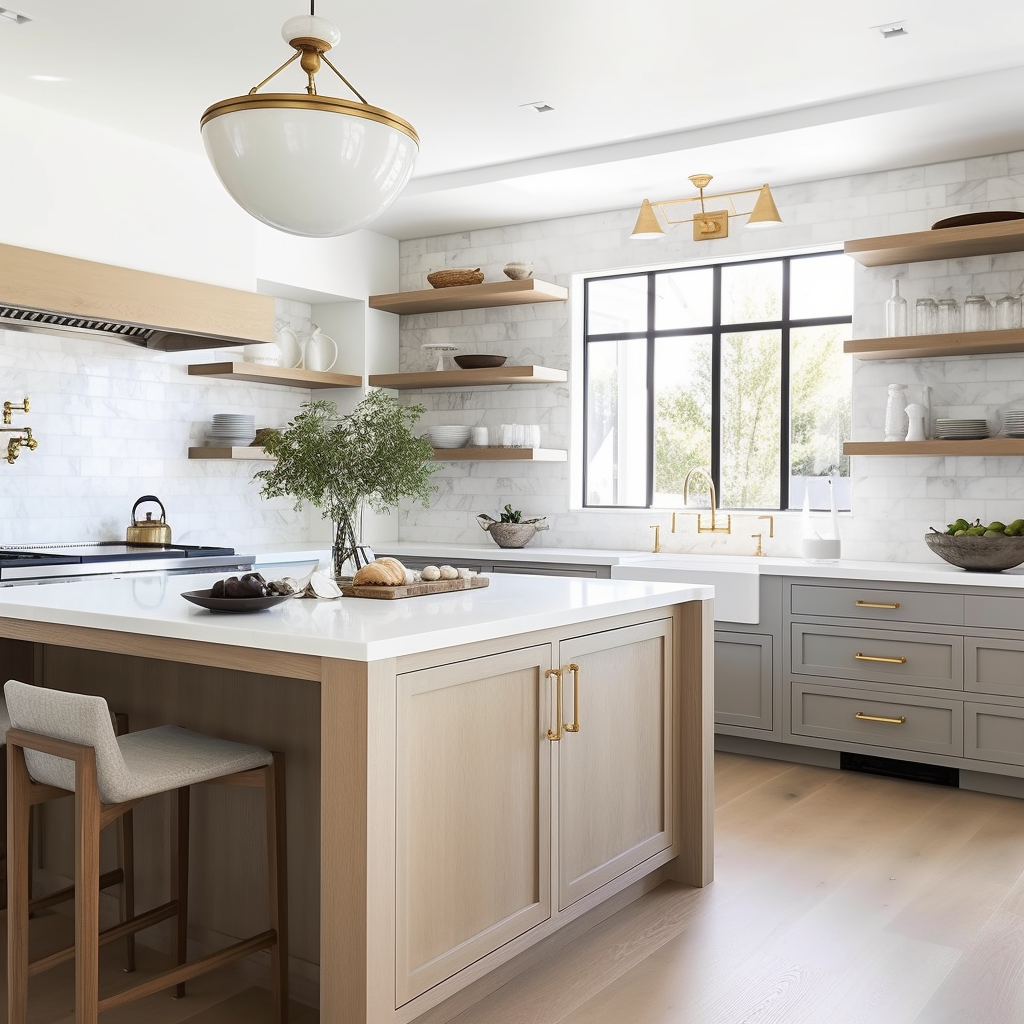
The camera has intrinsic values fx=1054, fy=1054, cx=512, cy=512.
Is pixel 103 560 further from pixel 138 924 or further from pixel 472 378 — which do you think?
pixel 472 378

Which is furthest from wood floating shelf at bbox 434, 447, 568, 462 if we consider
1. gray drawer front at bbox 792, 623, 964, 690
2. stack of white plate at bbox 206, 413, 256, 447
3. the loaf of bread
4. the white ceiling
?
the loaf of bread

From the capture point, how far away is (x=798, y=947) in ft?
8.98

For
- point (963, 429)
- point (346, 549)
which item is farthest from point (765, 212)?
point (346, 549)

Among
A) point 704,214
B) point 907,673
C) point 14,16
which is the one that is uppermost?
point 14,16

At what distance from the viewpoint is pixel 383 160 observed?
2.19 meters

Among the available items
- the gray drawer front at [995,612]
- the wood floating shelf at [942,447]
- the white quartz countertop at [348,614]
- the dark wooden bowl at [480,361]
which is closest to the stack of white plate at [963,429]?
the wood floating shelf at [942,447]

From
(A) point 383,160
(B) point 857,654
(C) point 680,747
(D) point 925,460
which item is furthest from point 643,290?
(A) point 383,160

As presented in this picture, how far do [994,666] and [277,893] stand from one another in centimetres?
301

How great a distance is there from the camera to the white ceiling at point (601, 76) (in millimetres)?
3600

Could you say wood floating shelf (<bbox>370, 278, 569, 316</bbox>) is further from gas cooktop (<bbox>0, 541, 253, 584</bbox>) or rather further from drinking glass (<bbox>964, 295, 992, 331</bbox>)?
drinking glass (<bbox>964, 295, 992, 331</bbox>)

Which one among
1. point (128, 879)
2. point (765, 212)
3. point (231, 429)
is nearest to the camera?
point (128, 879)

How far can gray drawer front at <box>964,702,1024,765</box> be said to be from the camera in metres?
4.07

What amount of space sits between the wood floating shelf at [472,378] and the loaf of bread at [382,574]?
3093 mm

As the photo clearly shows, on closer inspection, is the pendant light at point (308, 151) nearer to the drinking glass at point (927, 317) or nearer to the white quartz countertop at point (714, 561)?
the white quartz countertop at point (714, 561)
